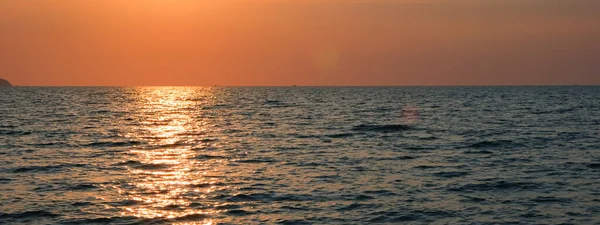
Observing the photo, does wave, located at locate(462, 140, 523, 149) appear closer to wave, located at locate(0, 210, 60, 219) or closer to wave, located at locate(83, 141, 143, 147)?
wave, located at locate(83, 141, 143, 147)

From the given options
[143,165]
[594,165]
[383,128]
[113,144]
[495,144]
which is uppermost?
[113,144]

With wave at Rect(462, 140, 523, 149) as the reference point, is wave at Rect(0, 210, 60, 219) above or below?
above

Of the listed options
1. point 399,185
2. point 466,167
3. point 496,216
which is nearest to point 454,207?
point 496,216

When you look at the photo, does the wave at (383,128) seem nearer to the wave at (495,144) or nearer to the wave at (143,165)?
the wave at (495,144)

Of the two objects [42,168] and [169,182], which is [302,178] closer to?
[169,182]

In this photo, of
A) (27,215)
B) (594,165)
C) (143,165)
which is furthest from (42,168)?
(594,165)

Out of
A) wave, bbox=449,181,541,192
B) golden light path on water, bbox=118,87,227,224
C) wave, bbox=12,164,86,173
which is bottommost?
wave, bbox=449,181,541,192

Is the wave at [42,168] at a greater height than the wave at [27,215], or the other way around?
the wave at [42,168]

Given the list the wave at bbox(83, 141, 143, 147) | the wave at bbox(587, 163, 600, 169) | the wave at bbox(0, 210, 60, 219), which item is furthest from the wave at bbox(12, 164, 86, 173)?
the wave at bbox(587, 163, 600, 169)

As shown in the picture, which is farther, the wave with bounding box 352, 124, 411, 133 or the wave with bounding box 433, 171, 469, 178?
the wave with bounding box 352, 124, 411, 133

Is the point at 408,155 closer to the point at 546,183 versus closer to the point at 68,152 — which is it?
the point at 546,183

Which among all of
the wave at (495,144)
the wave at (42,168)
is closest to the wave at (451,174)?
the wave at (495,144)

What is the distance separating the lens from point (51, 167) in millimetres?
35500

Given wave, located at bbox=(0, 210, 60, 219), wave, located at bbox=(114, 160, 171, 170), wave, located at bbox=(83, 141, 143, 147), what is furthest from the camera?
wave, located at bbox=(83, 141, 143, 147)
